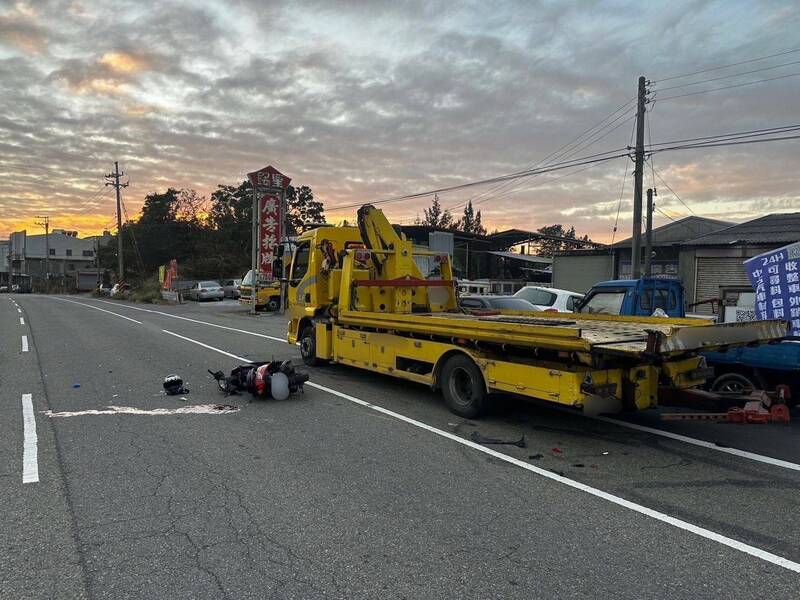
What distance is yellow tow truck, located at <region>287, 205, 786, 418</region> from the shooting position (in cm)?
547

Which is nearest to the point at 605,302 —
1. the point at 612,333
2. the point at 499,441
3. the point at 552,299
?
the point at 612,333

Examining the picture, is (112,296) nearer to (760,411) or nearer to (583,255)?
(583,255)

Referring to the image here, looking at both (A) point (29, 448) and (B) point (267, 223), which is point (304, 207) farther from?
(A) point (29, 448)

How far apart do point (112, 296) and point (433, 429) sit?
4822 centimetres

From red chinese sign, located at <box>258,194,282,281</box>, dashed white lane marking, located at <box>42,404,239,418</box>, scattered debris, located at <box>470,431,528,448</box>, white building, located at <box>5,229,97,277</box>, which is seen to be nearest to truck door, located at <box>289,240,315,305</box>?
dashed white lane marking, located at <box>42,404,239,418</box>

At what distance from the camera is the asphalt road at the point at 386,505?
10.3 feet

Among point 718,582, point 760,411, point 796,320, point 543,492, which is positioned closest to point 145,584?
point 543,492

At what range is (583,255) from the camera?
31.3 metres

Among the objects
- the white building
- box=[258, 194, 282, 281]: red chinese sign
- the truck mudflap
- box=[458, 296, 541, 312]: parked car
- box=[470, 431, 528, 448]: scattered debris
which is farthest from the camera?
the white building

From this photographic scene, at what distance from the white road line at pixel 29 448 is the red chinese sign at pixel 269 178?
21.5 meters

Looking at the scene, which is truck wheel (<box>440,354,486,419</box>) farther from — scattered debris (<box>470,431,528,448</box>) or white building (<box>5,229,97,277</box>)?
white building (<box>5,229,97,277</box>)

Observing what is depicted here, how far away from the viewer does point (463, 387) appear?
279 inches

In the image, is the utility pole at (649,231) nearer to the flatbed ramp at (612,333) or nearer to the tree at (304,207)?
the flatbed ramp at (612,333)

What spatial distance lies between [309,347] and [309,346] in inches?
0.7
